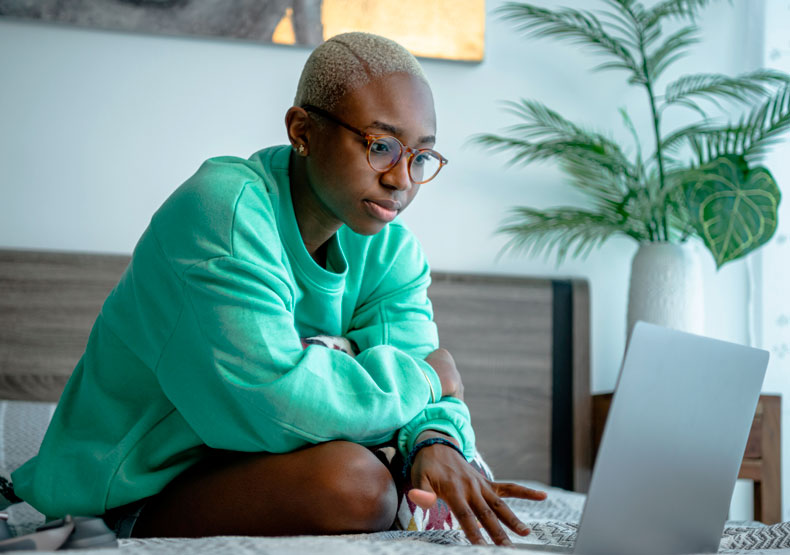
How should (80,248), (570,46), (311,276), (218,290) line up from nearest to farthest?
(218,290), (311,276), (80,248), (570,46)

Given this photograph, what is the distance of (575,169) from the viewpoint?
2.52 meters

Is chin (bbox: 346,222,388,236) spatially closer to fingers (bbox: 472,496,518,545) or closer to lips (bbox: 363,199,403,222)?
lips (bbox: 363,199,403,222)

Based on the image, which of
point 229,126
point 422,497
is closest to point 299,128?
point 422,497

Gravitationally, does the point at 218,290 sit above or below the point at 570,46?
below

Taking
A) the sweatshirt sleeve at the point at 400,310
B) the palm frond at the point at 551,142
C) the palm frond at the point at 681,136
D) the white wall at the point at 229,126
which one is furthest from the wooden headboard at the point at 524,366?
the sweatshirt sleeve at the point at 400,310

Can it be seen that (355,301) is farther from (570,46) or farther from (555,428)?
(570,46)

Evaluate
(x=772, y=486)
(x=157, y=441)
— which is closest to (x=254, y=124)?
(x=157, y=441)

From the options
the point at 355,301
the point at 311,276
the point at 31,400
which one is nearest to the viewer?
the point at 311,276

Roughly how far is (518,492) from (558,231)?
5.62 feet

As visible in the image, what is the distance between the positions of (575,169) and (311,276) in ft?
4.86

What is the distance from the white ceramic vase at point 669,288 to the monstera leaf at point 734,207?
8 centimetres

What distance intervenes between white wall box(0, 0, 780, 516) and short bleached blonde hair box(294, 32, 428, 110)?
1.29 meters

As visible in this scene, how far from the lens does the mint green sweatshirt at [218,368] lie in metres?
1.00

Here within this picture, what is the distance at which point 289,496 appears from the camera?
3.29ft
